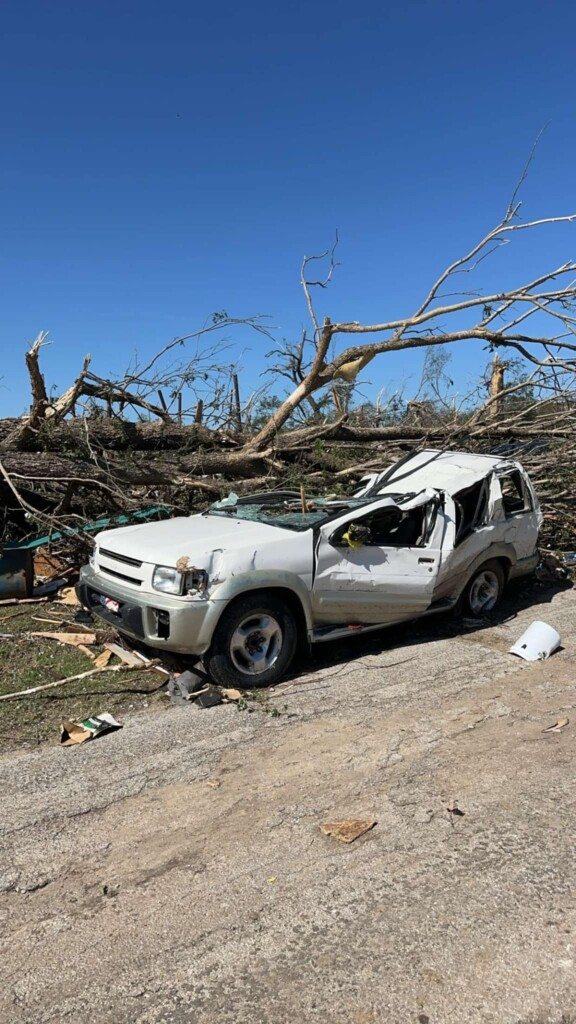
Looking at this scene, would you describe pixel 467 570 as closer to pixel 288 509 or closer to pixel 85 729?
pixel 288 509

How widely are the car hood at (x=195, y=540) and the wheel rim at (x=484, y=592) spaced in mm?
2482

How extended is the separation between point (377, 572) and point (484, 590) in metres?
1.93

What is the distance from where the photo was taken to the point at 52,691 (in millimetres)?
5211

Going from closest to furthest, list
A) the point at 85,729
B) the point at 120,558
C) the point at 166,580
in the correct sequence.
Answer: the point at 85,729 → the point at 166,580 → the point at 120,558

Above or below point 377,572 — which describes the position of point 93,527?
above

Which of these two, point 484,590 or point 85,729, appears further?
point 484,590

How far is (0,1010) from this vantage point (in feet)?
7.64

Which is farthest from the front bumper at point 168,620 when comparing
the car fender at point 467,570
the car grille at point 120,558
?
the car fender at point 467,570

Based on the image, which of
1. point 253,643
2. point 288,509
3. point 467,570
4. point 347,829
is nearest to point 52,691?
point 253,643

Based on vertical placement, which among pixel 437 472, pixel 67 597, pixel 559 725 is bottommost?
pixel 559 725

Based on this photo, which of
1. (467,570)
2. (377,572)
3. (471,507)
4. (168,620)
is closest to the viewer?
(168,620)

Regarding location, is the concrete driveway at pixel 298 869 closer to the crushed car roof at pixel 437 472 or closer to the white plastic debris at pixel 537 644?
the white plastic debris at pixel 537 644

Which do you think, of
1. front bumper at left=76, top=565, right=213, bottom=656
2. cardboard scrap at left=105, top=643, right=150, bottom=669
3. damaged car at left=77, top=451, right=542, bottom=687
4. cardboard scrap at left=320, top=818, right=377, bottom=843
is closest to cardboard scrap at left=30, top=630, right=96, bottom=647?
cardboard scrap at left=105, top=643, right=150, bottom=669

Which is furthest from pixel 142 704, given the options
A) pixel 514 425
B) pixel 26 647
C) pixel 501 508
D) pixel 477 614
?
pixel 514 425
